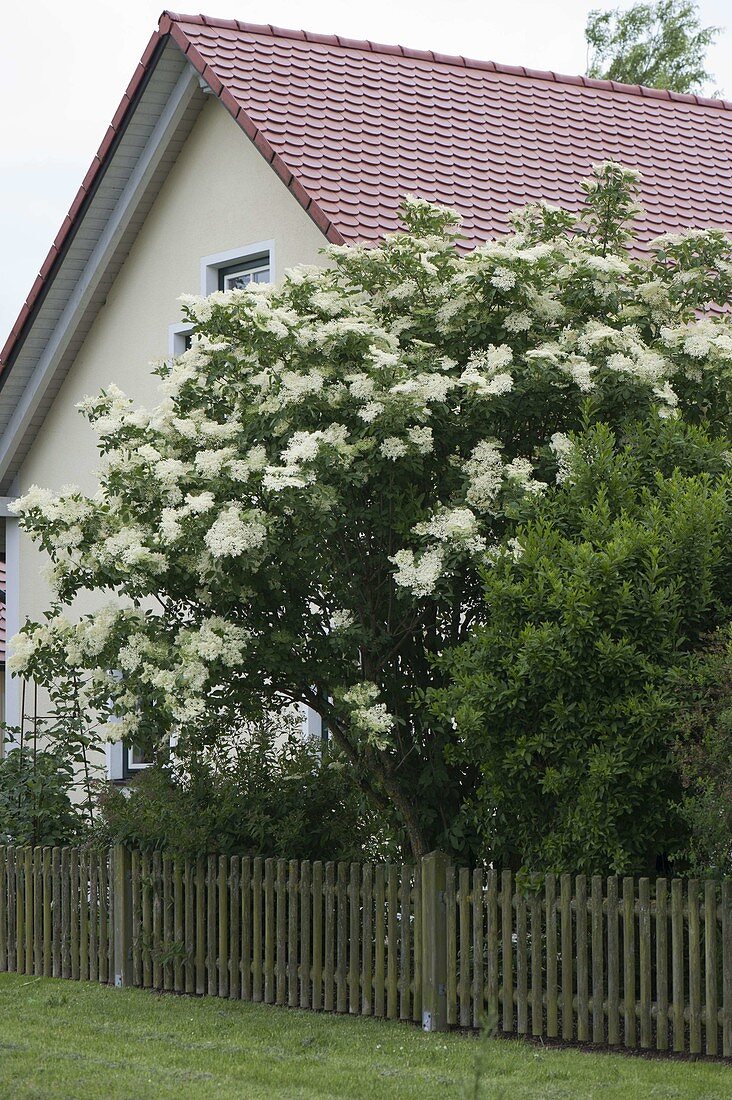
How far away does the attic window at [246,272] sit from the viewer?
1578 cm

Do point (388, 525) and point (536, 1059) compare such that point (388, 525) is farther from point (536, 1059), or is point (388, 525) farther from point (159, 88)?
point (159, 88)

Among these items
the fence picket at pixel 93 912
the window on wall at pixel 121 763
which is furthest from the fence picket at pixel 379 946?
the window on wall at pixel 121 763

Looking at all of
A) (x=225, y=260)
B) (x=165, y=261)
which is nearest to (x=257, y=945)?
(x=225, y=260)

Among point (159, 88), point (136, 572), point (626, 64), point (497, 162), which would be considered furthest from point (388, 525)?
point (626, 64)

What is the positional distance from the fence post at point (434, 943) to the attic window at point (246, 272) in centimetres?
752

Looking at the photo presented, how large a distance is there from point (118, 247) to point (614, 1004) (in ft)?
36.5

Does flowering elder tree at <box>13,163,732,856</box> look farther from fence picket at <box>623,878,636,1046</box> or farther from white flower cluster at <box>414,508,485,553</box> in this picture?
fence picket at <box>623,878,636,1046</box>

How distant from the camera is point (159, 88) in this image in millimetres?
16359

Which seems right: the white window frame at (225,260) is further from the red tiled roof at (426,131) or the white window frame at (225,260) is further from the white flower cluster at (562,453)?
the white flower cluster at (562,453)

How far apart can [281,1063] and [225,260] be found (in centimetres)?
961

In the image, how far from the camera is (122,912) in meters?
11.5

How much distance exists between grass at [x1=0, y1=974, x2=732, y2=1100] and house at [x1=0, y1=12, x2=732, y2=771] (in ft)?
Result: 22.3

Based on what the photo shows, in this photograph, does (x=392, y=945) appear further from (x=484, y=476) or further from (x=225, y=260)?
(x=225, y=260)

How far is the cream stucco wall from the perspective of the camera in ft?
51.4
